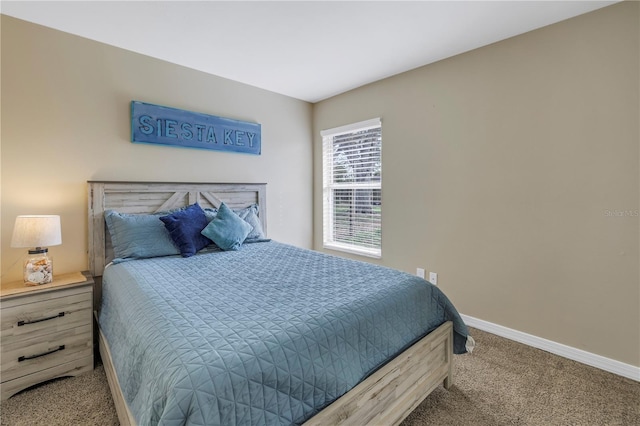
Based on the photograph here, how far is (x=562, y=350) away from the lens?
7.27ft

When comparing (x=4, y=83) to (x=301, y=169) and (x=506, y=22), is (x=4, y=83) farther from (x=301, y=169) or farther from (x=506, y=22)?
(x=506, y=22)

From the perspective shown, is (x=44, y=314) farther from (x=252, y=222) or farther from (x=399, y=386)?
(x=399, y=386)

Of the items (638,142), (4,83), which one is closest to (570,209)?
(638,142)

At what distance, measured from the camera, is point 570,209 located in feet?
7.05

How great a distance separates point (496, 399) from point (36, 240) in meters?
3.04

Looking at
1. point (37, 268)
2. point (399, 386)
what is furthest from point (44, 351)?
point (399, 386)

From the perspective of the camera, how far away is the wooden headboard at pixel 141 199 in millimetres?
2383

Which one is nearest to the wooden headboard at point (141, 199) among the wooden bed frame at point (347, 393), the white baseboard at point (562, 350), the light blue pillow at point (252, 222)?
the wooden bed frame at point (347, 393)

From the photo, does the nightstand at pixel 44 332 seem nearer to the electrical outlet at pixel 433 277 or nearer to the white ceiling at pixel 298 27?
the white ceiling at pixel 298 27

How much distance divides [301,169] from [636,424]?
11.6 ft

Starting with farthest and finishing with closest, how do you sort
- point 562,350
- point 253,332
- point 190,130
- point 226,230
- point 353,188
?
point 353,188 → point 190,130 → point 226,230 → point 562,350 → point 253,332

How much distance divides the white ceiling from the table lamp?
1.43 m

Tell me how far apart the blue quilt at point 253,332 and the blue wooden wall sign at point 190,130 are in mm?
1266

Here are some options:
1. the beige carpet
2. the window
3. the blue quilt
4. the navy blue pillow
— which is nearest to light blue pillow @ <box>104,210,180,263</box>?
the navy blue pillow
